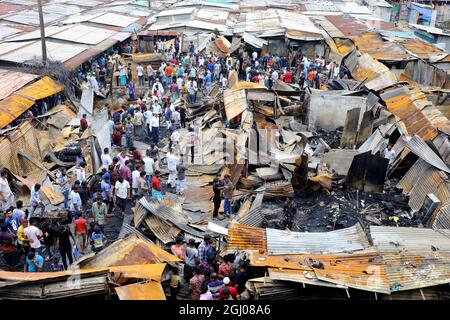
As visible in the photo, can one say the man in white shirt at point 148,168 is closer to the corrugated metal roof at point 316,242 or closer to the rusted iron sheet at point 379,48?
the corrugated metal roof at point 316,242

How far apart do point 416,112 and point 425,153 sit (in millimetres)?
3921

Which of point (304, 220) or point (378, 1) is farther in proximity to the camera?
point (378, 1)

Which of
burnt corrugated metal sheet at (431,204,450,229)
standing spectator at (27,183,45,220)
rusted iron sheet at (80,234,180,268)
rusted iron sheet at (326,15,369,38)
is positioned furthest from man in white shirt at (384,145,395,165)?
rusted iron sheet at (326,15,369,38)

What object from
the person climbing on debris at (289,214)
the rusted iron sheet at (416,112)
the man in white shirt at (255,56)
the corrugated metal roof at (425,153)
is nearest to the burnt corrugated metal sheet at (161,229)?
the person climbing on debris at (289,214)

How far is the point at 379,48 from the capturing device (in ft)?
79.0

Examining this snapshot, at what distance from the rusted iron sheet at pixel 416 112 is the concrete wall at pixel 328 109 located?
1.45m

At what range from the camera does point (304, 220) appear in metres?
11.5

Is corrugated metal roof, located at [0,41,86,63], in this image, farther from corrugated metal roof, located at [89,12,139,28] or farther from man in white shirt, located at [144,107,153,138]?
man in white shirt, located at [144,107,153,138]

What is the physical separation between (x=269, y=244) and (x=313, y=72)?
14085mm

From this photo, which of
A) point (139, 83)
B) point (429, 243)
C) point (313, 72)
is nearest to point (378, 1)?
point (313, 72)

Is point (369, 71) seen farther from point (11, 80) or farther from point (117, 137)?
point (11, 80)

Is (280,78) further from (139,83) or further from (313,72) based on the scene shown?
(139,83)

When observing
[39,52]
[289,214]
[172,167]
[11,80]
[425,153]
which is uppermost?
[39,52]

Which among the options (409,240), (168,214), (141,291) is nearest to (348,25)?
(168,214)
